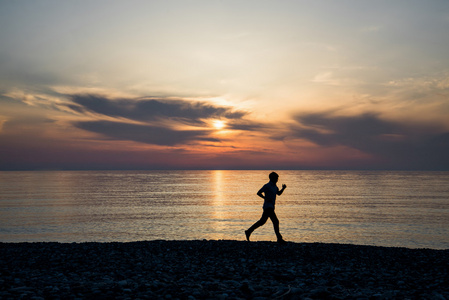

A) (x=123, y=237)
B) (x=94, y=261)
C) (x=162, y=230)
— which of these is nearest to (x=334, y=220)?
(x=162, y=230)

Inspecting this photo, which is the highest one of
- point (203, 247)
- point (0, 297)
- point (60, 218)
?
point (0, 297)

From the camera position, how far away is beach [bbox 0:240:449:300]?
8414mm

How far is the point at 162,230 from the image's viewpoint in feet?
99.5

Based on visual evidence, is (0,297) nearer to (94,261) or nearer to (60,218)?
(94,261)

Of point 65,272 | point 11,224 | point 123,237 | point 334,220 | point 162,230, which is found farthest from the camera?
point 334,220

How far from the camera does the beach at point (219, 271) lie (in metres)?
8.41

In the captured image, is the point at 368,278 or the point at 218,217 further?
the point at 218,217

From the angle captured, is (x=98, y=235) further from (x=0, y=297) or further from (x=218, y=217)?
(x=0, y=297)

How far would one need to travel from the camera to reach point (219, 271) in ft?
36.9

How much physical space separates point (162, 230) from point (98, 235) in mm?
5660

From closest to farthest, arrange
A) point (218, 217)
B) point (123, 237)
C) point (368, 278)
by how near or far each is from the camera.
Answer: point (368, 278), point (123, 237), point (218, 217)

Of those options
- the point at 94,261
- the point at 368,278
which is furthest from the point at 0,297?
the point at 368,278

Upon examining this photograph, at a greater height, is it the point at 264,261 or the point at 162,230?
the point at 264,261

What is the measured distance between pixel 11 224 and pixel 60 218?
5.09 metres
